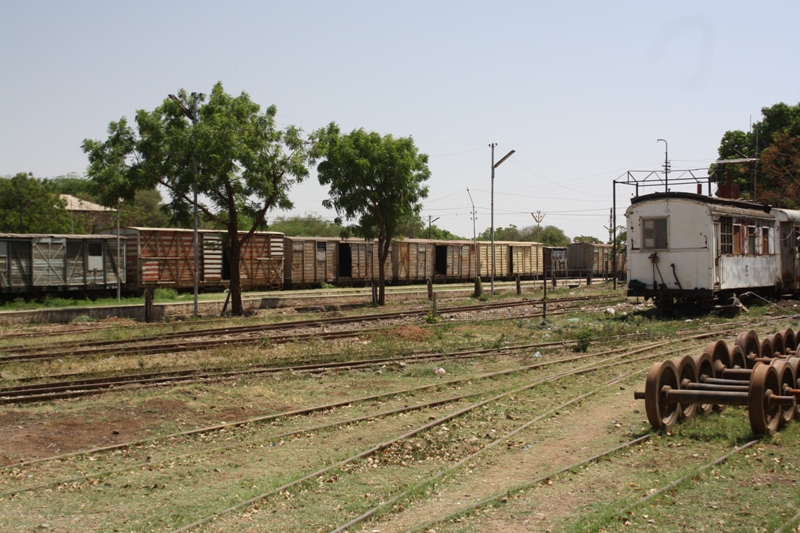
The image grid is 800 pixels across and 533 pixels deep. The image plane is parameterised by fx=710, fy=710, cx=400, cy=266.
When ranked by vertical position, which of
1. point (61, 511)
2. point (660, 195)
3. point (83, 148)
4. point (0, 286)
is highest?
point (83, 148)

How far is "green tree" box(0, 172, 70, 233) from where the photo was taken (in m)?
50.3

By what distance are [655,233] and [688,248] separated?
3.61 feet

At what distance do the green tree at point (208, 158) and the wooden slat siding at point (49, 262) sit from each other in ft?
15.9

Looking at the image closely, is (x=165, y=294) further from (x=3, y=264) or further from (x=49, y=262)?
(x=3, y=264)

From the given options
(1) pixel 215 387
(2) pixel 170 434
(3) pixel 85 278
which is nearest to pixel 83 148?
(3) pixel 85 278

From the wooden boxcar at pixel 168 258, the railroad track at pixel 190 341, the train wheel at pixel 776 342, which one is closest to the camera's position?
the train wheel at pixel 776 342

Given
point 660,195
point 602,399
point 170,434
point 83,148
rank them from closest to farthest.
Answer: point 170,434
point 602,399
point 660,195
point 83,148

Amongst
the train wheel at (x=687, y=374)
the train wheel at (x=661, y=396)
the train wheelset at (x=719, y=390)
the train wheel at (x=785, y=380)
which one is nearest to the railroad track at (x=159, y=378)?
the train wheelset at (x=719, y=390)

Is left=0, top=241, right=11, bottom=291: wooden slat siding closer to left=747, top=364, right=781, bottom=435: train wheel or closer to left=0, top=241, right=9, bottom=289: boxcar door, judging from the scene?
left=0, top=241, right=9, bottom=289: boxcar door

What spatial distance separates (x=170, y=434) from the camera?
8695mm

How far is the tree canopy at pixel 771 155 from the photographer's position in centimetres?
4022

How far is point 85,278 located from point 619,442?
25.5m

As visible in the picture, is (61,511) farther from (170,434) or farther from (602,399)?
(602,399)

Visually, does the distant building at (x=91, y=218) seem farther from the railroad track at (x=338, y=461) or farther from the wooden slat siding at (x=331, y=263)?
the railroad track at (x=338, y=461)
